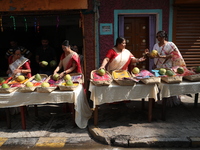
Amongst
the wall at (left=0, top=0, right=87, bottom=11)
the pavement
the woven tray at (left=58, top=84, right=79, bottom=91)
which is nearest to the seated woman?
the pavement

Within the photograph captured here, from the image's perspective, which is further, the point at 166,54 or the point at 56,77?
the point at 166,54

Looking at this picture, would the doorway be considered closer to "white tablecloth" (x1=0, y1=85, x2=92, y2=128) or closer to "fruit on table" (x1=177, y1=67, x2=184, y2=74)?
"fruit on table" (x1=177, y1=67, x2=184, y2=74)

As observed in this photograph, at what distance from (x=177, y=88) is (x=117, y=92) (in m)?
1.20

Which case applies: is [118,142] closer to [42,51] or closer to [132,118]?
[132,118]

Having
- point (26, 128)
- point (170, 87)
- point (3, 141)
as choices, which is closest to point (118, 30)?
point (170, 87)

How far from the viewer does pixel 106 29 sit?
6.25 m

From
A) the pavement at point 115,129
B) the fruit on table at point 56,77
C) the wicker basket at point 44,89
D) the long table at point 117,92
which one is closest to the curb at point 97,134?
the pavement at point 115,129

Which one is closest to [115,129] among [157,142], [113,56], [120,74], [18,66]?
[157,142]

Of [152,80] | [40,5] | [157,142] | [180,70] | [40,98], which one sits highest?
[40,5]

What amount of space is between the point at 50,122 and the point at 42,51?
216 cm

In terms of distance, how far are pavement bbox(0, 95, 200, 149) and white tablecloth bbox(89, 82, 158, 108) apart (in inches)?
22.2

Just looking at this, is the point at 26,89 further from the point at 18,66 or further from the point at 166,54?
the point at 166,54

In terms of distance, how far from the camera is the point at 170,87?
161 inches

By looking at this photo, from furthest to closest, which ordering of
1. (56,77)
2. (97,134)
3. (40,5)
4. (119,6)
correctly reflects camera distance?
(119,6) → (40,5) → (56,77) → (97,134)
